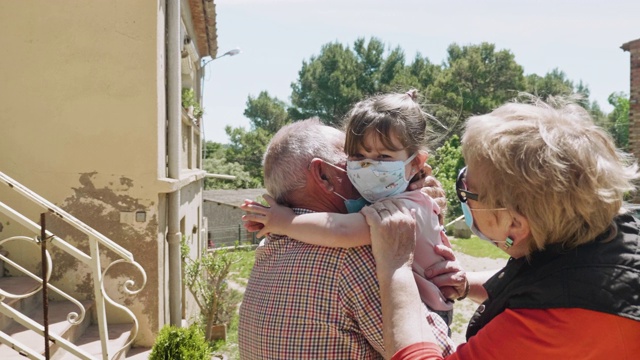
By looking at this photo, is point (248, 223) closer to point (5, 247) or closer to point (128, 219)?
point (128, 219)

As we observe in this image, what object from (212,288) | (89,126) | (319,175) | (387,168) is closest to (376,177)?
(387,168)

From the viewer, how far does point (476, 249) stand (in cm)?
1880

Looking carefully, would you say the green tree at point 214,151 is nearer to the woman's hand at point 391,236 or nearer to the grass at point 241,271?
the grass at point 241,271

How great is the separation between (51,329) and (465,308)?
28.8 ft

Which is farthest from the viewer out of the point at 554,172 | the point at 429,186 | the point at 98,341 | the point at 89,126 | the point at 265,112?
the point at 265,112

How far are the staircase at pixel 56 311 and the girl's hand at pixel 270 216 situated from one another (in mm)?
1927

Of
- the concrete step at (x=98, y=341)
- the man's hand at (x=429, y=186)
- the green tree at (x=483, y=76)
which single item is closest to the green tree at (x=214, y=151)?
the green tree at (x=483, y=76)

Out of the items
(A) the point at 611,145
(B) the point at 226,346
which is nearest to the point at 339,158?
(A) the point at 611,145

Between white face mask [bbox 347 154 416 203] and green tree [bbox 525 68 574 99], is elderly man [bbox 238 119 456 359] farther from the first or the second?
green tree [bbox 525 68 574 99]

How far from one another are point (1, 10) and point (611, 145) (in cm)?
567

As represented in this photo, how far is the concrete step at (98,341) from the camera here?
4626mm

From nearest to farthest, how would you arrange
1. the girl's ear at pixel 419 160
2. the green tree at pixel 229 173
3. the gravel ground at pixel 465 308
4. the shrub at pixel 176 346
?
the girl's ear at pixel 419 160 < the shrub at pixel 176 346 < the gravel ground at pixel 465 308 < the green tree at pixel 229 173

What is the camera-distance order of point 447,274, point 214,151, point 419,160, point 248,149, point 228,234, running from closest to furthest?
point 447,274 → point 419,160 → point 228,234 → point 248,149 → point 214,151

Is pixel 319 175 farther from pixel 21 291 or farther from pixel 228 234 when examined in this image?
pixel 228 234
